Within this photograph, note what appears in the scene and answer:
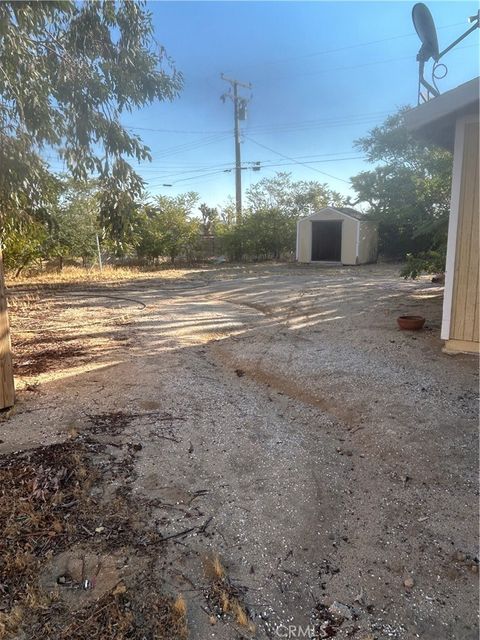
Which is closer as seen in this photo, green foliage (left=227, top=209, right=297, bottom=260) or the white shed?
the white shed

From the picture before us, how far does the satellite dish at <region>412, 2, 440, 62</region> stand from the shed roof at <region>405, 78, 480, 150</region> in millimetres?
923

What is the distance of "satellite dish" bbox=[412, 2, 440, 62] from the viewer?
4.42 m

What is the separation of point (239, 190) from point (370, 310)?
18524mm

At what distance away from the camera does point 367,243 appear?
1861 centimetres

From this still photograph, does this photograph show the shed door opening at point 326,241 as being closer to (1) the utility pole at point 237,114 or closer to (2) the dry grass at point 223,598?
(1) the utility pole at point 237,114

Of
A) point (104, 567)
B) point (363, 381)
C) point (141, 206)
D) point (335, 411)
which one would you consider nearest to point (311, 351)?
Answer: point (363, 381)

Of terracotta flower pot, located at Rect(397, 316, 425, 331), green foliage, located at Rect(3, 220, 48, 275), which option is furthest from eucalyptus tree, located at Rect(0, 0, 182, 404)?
green foliage, located at Rect(3, 220, 48, 275)

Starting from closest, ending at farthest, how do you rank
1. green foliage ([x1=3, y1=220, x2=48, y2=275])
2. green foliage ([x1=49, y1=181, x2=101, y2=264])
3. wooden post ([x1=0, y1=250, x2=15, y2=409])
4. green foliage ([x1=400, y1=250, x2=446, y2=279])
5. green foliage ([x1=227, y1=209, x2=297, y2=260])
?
wooden post ([x1=0, y1=250, x2=15, y2=409]) → green foliage ([x1=400, y1=250, x2=446, y2=279]) → green foliage ([x1=3, y1=220, x2=48, y2=275]) → green foliage ([x1=49, y1=181, x2=101, y2=264]) → green foliage ([x1=227, y1=209, x2=297, y2=260])

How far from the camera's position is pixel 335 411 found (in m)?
3.35

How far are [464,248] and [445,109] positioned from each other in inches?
51.8

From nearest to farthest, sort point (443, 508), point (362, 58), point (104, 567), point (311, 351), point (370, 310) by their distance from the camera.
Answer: point (104, 567)
point (443, 508)
point (311, 351)
point (370, 310)
point (362, 58)

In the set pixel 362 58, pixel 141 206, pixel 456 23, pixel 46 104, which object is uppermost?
pixel 362 58

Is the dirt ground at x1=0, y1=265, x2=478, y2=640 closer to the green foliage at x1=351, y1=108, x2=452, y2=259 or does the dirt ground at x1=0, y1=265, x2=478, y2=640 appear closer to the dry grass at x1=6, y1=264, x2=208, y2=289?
the dry grass at x1=6, y1=264, x2=208, y2=289

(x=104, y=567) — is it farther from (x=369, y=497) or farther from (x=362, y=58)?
(x=362, y=58)
